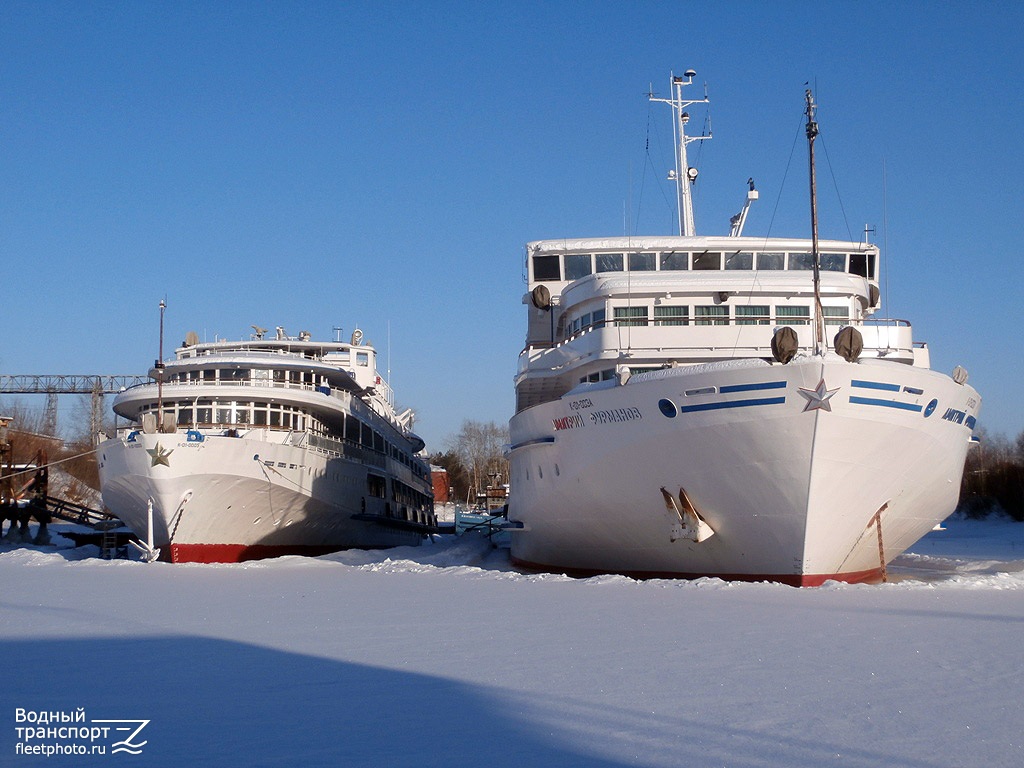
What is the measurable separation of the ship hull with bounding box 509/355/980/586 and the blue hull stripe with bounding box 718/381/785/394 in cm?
2

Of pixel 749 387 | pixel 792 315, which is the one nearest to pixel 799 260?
pixel 792 315

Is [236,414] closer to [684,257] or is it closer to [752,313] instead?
[684,257]

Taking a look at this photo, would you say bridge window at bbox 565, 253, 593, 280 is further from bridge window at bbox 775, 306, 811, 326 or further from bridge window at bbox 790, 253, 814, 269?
bridge window at bbox 775, 306, 811, 326

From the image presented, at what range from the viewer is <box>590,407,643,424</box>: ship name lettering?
17297mm

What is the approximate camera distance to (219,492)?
2677 cm

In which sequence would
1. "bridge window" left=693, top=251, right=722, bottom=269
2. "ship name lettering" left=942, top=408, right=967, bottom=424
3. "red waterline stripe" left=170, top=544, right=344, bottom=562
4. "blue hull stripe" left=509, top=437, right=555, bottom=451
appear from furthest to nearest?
1. "red waterline stripe" left=170, top=544, right=344, bottom=562
2. "bridge window" left=693, top=251, right=722, bottom=269
3. "blue hull stripe" left=509, top=437, right=555, bottom=451
4. "ship name lettering" left=942, top=408, right=967, bottom=424

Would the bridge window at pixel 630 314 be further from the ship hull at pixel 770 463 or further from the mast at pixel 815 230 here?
the mast at pixel 815 230

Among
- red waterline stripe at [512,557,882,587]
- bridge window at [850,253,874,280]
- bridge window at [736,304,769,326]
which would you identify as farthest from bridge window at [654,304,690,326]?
bridge window at [850,253,874,280]

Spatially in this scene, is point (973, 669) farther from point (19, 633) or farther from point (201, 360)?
point (201, 360)

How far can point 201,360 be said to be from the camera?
30.1 metres

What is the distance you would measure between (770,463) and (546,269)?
1125 cm

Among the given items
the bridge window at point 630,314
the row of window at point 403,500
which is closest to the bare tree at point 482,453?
the row of window at point 403,500

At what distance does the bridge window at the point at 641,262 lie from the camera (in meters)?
23.9

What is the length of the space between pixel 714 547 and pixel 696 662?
346 inches
